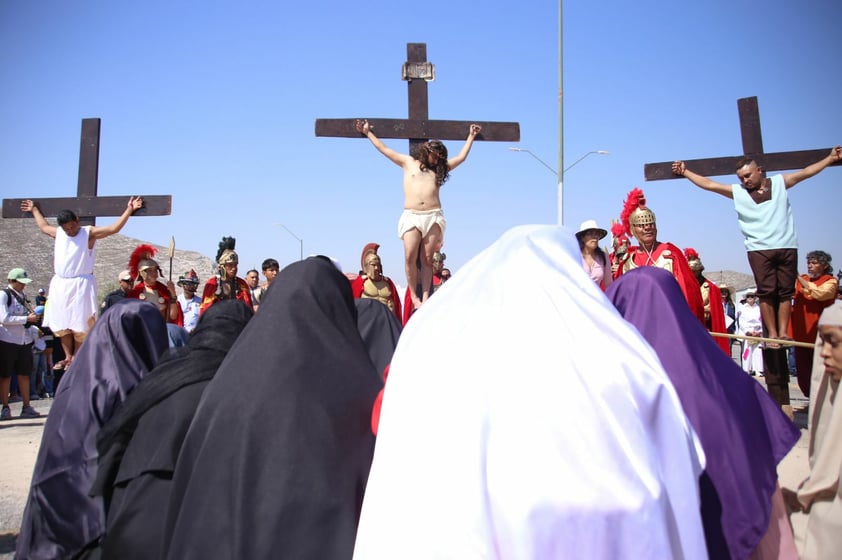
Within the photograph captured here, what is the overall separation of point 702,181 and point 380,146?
3.46 metres

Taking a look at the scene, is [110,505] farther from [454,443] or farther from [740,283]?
A: [740,283]

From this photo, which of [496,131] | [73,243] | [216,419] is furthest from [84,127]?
[216,419]

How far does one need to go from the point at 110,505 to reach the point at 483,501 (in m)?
1.90

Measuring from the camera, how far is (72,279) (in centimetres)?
763

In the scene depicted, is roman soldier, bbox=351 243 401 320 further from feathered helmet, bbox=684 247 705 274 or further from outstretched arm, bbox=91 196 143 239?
feathered helmet, bbox=684 247 705 274

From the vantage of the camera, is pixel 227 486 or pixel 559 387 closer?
pixel 559 387

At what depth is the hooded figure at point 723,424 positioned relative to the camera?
7.23 ft

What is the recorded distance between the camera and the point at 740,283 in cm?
2725

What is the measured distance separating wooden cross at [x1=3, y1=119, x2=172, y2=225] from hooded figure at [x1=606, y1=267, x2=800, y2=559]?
673 cm

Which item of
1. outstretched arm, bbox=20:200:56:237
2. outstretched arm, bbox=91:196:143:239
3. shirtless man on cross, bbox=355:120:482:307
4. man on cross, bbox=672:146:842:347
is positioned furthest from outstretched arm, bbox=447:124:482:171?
outstretched arm, bbox=20:200:56:237

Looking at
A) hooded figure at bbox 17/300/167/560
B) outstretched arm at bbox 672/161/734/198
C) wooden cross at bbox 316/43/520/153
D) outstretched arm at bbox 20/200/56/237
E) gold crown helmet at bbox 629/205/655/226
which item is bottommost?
hooded figure at bbox 17/300/167/560

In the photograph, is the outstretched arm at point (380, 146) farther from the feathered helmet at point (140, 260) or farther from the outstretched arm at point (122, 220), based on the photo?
the feathered helmet at point (140, 260)

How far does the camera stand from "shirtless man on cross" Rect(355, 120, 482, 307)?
7.07 m

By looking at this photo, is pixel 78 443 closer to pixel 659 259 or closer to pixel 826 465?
pixel 826 465
